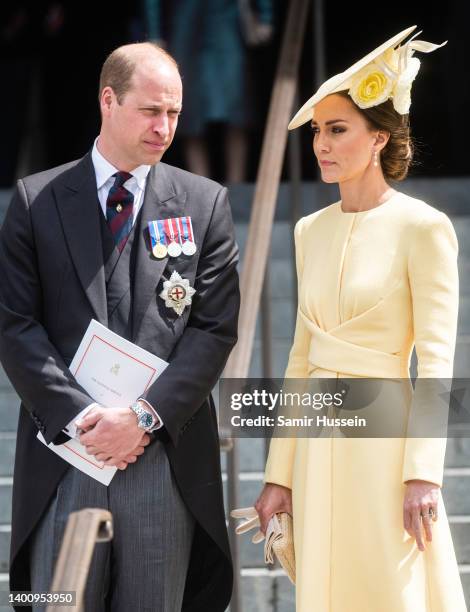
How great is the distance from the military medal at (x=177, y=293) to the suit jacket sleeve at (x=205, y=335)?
A: 0.03 meters

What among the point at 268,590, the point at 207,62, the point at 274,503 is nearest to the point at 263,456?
the point at 268,590

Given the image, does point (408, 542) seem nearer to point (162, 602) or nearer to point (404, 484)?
point (404, 484)

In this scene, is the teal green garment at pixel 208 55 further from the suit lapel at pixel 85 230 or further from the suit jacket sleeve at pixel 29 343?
the suit jacket sleeve at pixel 29 343

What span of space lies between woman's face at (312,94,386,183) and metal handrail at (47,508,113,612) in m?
1.05

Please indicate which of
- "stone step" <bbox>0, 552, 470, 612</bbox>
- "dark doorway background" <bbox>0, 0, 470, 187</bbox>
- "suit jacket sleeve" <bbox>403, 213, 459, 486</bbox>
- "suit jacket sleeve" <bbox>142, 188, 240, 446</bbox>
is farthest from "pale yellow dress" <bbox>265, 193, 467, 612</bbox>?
"dark doorway background" <bbox>0, 0, 470, 187</bbox>

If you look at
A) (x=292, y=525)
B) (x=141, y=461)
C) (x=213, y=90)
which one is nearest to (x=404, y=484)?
(x=292, y=525)

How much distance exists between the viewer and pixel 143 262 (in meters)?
3.32

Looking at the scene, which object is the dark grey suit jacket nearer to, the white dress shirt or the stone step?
the white dress shirt

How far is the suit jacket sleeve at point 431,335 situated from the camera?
3068mm

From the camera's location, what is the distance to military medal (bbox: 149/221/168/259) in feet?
10.9

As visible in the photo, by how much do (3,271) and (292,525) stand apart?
0.97 m

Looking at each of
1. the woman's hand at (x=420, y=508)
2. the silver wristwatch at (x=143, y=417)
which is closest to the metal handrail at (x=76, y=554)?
the silver wristwatch at (x=143, y=417)

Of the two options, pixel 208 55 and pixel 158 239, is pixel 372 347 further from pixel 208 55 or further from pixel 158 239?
pixel 208 55

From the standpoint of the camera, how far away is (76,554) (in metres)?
2.62
